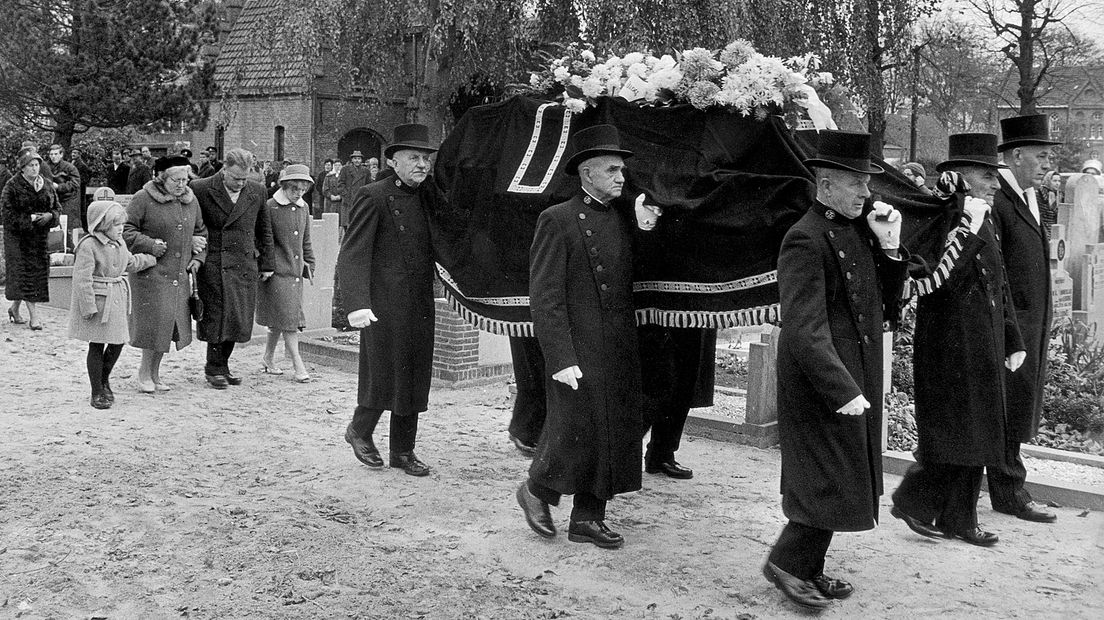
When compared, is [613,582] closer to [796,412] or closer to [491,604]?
[491,604]

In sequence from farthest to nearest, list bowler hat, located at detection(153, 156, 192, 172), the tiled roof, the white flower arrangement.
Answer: the tiled roof
bowler hat, located at detection(153, 156, 192, 172)
the white flower arrangement

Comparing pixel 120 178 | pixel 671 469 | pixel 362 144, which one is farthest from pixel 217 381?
pixel 362 144

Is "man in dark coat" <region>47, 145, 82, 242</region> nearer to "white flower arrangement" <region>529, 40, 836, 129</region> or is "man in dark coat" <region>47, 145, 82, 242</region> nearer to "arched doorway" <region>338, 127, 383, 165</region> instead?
"white flower arrangement" <region>529, 40, 836, 129</region>

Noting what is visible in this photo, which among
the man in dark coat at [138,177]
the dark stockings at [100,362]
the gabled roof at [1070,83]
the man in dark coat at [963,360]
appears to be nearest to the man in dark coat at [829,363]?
the man in dark coat at [963,360]

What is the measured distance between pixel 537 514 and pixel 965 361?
224cm

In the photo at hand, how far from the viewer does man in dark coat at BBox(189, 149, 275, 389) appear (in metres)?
9.59

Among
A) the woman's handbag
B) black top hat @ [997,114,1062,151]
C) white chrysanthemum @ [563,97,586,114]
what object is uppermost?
→ white chrysanthemum @ [563,97,586,114]

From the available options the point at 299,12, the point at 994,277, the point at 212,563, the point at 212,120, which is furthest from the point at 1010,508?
the point at 212,120

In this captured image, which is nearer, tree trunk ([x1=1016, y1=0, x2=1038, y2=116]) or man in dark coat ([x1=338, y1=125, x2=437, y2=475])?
man in dark coat ([x1=338, y1=125, x2=437, y2=475])

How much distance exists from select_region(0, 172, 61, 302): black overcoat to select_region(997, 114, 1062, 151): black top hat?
1006 centimetres

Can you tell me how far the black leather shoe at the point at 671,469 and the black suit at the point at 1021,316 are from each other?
5.67ft

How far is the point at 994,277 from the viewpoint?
19.6 ft

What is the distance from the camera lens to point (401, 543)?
19.1 feet

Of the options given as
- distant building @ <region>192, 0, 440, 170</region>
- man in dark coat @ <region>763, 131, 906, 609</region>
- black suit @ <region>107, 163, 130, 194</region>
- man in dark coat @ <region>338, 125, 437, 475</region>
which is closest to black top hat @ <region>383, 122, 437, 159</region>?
man in dark coat @ <region>338, 125, 437, 475</region>
